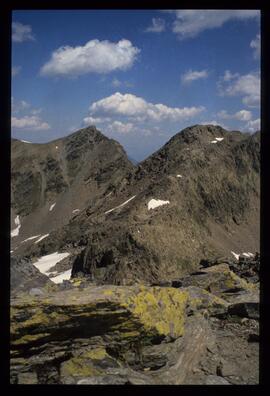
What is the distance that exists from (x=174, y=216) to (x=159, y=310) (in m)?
45.1

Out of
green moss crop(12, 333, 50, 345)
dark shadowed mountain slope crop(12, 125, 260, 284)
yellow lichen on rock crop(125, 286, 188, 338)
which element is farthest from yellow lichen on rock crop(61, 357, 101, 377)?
dark shadowed mountain slope crop(12, 125, 260, 284)

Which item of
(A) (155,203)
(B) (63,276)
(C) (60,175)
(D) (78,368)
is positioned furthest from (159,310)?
(C) (60,175)

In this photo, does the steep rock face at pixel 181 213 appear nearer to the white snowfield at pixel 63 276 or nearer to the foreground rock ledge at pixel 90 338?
the white snowfield at pixel 63 276

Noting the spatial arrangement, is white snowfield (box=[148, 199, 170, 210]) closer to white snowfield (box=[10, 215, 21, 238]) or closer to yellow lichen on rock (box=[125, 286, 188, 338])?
yellow lichen on rock (box=[125, 286, 188, 338])

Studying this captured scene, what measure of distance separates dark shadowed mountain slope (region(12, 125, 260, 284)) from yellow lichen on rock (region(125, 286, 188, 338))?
99.4ft

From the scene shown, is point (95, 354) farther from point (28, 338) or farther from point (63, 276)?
point (63, 276)

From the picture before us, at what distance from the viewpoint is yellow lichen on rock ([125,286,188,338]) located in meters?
7.35

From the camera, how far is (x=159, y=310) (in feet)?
25.3

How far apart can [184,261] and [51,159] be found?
101272mm

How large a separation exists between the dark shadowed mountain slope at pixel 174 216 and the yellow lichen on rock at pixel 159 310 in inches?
1193

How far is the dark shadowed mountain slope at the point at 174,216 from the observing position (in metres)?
44.1

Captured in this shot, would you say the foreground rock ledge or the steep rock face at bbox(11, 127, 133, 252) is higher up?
the steep rock face at bbox(11, 127, 133, 252)
